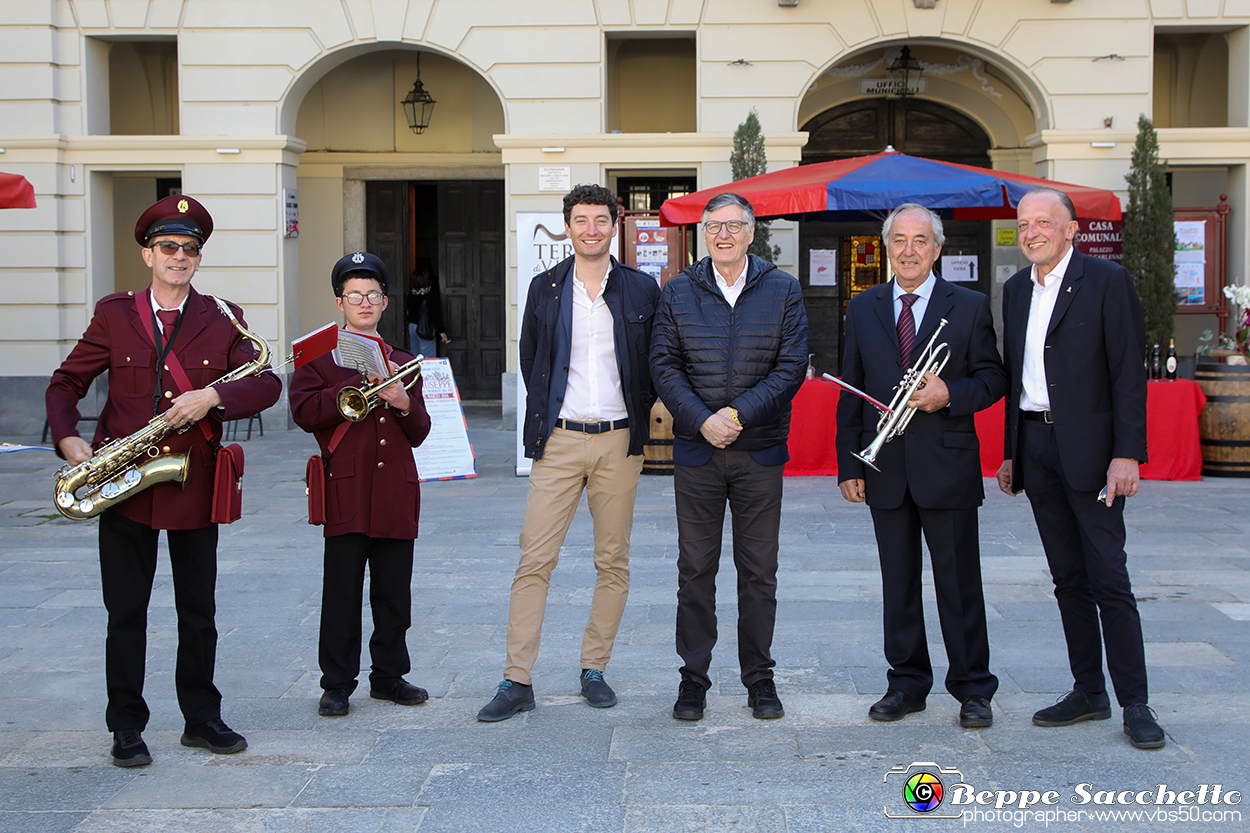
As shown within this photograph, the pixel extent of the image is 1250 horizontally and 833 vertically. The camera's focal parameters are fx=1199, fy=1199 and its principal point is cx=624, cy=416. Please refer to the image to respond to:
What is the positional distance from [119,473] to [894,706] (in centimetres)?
283

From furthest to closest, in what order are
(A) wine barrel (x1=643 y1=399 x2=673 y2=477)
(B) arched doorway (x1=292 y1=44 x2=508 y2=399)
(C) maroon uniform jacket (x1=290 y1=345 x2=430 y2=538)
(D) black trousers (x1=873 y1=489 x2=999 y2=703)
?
(B) arched doorway (x1=292 y1=44 x2=508 y2=399)
(A) wine barrel (x1=643 y1=399 x2=673 y2=477)
(C) maroon uniform jacket (x1=290 y1=345 x2=430 y2=538)
(D) black trousers (x1=873 y1=489 x2=999 y2=703)

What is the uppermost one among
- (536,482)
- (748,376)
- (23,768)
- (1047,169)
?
(1047,169)

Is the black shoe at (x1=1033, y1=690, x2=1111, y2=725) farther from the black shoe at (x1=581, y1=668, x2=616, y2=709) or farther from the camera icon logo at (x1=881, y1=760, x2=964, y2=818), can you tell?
the black shoe at (x1=581, y1=668, x2=616, y2=709)

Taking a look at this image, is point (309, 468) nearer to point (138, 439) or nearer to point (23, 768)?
point (138, 439)

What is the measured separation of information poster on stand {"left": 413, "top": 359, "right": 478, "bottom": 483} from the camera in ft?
33.8

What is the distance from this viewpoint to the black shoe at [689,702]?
4.41 metres

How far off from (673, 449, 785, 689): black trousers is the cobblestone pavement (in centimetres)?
25

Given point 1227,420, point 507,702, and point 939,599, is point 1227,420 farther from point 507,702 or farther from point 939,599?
point 507,702

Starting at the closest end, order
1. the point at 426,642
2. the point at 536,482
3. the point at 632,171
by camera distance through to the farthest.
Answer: the point at 536,482 < the point at 426,642 < the point at 632,171

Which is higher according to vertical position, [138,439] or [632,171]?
[632,171]

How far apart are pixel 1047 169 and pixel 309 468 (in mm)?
10547

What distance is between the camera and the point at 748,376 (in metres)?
4.43

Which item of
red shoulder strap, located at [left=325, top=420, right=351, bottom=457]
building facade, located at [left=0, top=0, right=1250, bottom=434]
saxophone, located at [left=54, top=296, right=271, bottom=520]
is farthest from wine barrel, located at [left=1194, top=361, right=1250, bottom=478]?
saxophone, located at [left=54, top=296, right=271, bottom=520]

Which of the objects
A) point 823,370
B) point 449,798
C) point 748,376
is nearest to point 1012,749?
point 748,376
